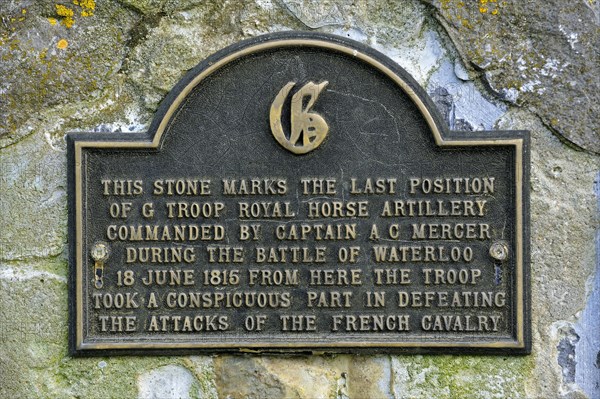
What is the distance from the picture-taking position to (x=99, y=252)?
8.00ft

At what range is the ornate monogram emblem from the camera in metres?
2.41

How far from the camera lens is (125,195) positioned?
2.45 m

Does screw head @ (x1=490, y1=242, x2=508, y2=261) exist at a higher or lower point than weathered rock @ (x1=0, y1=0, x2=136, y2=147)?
lower

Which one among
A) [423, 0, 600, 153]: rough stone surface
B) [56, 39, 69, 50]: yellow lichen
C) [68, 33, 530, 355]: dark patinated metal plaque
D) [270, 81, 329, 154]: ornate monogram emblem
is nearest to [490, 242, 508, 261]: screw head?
[68, 33, 530, 355]: dark patinated metal plaque

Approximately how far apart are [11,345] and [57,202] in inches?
19.8

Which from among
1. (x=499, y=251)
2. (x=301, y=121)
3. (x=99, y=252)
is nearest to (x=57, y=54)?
(x=99, y=252)

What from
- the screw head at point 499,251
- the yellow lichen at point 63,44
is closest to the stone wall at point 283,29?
the yellow lichen at point 63,44

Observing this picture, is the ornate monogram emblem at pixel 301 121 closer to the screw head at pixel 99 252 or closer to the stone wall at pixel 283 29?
the stone wall at pixel 283 29

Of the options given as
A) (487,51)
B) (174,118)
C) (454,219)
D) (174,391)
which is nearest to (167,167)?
(174,118)

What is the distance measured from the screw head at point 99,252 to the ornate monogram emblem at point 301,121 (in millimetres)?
678

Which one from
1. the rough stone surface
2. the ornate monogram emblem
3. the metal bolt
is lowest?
the metal bolt

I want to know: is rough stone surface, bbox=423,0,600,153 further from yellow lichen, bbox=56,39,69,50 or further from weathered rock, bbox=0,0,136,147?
yellow lichen, bbox=56,39,69,50

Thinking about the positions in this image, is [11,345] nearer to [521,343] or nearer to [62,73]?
[62,73]

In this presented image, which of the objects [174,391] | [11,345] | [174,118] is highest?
[174,118]
